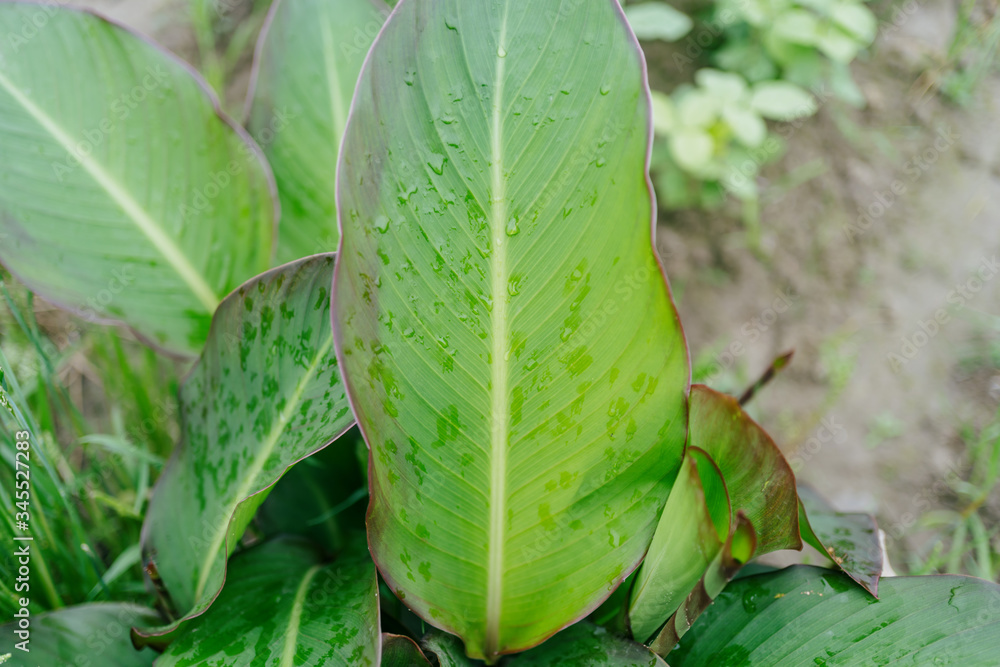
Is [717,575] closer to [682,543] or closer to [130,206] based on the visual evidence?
[682,543]

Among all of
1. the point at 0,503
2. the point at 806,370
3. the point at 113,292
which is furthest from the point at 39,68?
the point at 806,370

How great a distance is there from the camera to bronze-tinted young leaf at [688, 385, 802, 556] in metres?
0.65

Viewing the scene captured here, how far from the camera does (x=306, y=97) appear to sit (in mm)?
1015

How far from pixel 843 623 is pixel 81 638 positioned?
944 mm

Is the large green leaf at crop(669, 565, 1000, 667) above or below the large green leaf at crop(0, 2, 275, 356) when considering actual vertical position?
below

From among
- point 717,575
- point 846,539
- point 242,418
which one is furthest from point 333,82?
point 846,539

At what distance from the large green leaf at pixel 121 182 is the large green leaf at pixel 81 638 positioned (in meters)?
0.38

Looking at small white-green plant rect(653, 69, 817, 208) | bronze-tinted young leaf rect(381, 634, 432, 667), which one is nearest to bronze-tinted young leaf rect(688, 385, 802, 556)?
bronze-tinted young leaf rect(381, 634, 432, 667)

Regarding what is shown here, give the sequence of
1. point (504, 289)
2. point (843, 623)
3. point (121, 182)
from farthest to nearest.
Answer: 1. point (121, 182)
2. point (843, 623)
3. point (504, 289)

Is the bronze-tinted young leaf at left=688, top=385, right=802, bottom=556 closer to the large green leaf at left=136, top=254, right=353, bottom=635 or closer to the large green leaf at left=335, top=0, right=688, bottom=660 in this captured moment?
the large green leaf at left=335, top=0, right=688, bottom=660

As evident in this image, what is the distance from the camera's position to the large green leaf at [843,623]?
66 cm

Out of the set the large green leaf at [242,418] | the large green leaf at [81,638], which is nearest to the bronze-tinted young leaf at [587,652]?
the large green leaf at [242,418]

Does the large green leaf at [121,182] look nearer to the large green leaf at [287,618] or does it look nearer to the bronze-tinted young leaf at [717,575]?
the large green leaf at [287,618]

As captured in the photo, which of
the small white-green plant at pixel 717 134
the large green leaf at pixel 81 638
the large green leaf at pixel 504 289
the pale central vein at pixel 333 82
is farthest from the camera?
the small white-green plant at pixel 717 134
